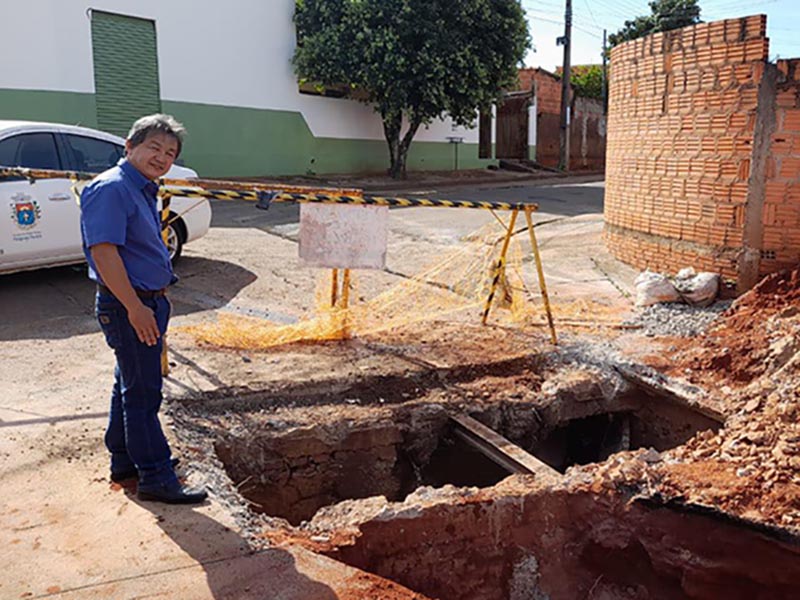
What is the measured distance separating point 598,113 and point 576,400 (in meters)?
29.3

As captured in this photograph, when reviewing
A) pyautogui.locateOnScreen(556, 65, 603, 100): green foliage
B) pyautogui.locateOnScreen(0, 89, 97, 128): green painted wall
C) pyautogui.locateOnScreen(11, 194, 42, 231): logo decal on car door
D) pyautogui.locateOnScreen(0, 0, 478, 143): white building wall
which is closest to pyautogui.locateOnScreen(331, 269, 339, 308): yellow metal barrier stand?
pyautogui.locateOnScreen(11, 194, 42, 231): logo decal on car door

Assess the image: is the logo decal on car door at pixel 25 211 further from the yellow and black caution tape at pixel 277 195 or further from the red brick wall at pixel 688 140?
the red brick wall at pixel 688 140

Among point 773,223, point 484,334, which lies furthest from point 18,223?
point 773,223

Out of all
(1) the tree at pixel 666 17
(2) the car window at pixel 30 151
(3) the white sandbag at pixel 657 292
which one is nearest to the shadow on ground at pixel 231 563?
(2) the car window at pixel 30 151

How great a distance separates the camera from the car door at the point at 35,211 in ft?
22.7

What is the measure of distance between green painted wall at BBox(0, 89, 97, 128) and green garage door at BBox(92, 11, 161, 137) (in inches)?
10.2

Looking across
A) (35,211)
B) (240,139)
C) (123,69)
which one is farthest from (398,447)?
(240,139)

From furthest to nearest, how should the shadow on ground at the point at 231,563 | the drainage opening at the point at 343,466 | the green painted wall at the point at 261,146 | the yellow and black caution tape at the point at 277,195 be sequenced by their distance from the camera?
the green painted wall at the point at 261,146
the yellow and black caution tape at the point at 277,195
the drainage opening at the point at 343,466
the shadow on ground at the point at 231,563

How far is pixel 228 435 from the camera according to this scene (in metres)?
4.63

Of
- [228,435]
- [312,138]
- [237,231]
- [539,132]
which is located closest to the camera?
[228,435]

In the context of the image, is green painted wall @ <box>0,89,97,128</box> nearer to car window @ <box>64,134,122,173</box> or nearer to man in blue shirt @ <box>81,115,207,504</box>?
car window @ <box>64,134,122,173</box>

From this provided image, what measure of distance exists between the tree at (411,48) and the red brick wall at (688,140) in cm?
1039

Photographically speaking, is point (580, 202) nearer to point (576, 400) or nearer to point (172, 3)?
point (172, 3)

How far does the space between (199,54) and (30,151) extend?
1139 centimetres
